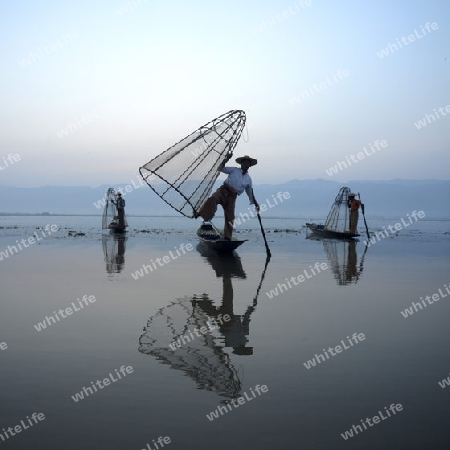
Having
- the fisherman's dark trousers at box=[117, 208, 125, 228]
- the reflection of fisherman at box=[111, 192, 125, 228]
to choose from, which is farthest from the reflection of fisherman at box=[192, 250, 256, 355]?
the fisherman's dark trousers at box=[117, 208, 125, 228]

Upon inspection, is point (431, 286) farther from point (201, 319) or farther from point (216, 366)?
point (216, 366)

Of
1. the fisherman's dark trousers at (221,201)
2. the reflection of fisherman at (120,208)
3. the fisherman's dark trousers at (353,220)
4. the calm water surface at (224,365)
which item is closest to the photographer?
the calm water surface at (224,365)

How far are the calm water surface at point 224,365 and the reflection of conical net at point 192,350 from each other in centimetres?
2

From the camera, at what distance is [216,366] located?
550 cm

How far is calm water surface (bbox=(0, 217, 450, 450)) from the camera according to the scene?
3.92 m

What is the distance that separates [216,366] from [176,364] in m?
0.44

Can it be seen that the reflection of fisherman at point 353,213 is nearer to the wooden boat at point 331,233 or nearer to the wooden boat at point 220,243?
the wooden boat at point 331,233

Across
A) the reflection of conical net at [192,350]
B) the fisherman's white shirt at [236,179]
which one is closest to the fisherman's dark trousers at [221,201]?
the fisherman's white shirt at [236,179]

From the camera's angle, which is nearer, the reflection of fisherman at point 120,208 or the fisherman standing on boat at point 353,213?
the fisherman standing on boat at point 353,213

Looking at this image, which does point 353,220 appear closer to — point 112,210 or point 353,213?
point 353,213

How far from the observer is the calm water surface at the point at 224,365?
3.92 metres

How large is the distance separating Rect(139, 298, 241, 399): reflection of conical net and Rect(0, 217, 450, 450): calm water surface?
2 cm

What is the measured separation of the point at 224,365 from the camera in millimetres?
5539

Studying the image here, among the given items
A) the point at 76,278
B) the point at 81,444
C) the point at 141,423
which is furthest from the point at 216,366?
the point at 76,278
